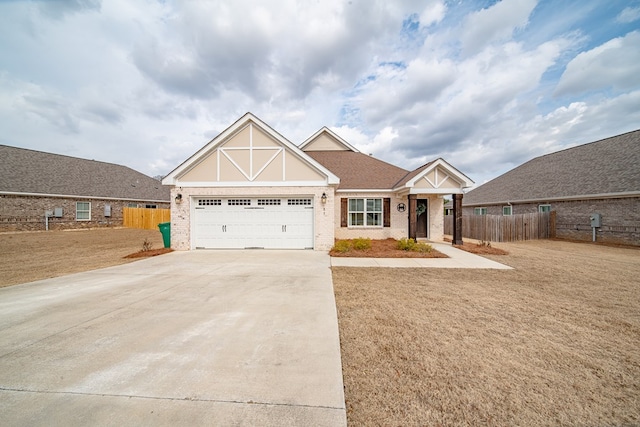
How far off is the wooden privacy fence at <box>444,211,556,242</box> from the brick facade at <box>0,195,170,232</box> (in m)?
32.8

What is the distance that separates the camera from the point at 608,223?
46.8 ft

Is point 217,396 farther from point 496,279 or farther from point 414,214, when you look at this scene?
point 414,214

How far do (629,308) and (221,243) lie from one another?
508 inches

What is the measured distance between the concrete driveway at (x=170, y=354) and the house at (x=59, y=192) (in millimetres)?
21155

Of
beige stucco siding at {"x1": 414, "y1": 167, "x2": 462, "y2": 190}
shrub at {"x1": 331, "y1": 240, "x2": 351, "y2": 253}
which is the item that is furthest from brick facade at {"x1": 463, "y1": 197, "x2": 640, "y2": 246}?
shrub at {"x1": 331, "y1": 240, "x2": 351, "y2": 253}

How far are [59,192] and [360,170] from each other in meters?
26.2

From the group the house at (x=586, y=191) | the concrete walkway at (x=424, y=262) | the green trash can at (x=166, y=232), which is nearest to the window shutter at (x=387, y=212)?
the concrete walkway at (x=424, y=262)

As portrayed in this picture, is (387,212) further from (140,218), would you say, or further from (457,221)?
(140,218)

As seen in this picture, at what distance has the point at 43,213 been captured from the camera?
2083 centimetres

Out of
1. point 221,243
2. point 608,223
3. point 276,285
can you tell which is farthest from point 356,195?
point 608,223

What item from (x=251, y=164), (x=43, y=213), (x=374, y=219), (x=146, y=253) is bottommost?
(x=146, y=253)

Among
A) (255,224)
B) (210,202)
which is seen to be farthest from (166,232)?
(255,224)

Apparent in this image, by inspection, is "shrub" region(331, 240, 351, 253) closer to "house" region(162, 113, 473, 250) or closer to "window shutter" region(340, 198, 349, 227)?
"house" region(162, 113, 473, 250)

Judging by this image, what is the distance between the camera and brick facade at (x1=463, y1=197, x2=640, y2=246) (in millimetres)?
13305
